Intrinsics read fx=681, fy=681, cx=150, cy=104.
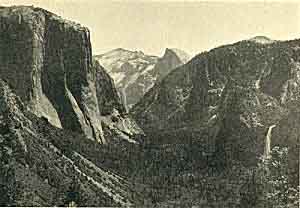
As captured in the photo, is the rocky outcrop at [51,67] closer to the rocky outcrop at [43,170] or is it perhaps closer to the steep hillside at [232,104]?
the rocky outcrop at [43,170]

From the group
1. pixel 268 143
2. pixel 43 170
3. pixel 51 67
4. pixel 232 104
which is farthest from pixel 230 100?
pixel 43 170

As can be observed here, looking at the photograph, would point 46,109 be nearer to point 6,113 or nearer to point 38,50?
point 38,50

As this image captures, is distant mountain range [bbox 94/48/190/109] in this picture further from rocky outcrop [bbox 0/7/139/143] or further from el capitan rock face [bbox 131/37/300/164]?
rocky outcrop [bbox 0/7/139/143]

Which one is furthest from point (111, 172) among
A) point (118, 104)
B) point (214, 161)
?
point (118, 104)

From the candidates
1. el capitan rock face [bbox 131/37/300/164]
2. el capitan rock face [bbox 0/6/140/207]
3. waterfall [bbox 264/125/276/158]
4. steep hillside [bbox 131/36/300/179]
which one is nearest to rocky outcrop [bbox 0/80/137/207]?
el capitan rock face [bbox 0/6/140/207]

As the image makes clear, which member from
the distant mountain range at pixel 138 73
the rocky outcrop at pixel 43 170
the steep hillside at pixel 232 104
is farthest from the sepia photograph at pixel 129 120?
the distant mountain range at pixel 138 73

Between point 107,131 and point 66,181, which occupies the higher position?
point 66,181
